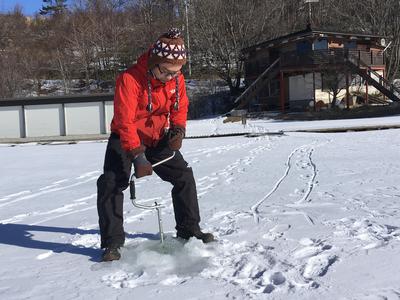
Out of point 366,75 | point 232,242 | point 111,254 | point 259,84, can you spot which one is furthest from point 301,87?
point 111,254

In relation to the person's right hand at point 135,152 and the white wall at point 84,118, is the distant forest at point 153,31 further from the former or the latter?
the person's right hand at point 135,152

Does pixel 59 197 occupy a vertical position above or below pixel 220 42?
below

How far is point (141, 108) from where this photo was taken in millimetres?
3924

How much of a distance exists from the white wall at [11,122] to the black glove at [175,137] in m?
26.6

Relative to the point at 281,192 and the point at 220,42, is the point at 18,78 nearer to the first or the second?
the point at 220,42

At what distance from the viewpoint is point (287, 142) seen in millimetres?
15594

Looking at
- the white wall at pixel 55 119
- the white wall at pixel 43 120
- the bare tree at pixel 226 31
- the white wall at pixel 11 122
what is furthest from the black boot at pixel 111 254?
the bare tree at pixel 226 31

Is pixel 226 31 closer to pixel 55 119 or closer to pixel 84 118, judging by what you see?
pixel 84 118

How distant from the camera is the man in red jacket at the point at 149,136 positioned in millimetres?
3762

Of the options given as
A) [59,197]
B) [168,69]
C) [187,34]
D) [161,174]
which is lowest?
[59,197]

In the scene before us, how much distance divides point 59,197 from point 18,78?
4269cm

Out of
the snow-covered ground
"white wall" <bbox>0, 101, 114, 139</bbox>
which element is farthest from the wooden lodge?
the snow-covered ground

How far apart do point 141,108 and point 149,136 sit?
0.27 m

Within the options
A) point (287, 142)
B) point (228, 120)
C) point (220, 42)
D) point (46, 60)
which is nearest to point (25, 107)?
point (228, 120)
